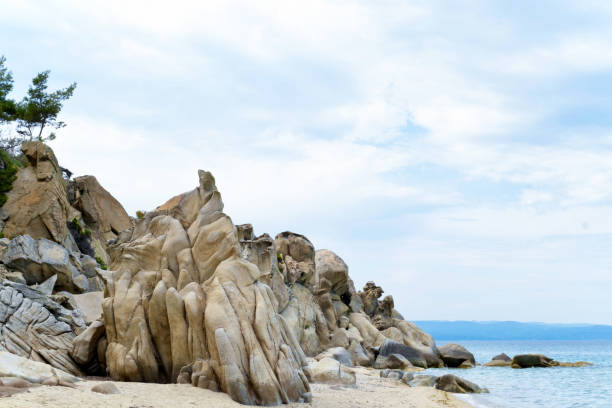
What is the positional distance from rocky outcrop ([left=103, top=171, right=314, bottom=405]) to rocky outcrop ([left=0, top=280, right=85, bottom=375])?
67.9 inches

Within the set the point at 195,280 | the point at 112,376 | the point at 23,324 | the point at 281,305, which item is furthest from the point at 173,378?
the point at 281,305

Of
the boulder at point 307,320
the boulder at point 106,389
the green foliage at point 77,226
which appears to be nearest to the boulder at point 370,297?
the boulder at point 307,320

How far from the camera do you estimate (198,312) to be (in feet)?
42.4

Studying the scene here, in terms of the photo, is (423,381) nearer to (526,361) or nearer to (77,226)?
(77,226)

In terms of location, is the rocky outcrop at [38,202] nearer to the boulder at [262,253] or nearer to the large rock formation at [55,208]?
the large rock formation at [55,208]

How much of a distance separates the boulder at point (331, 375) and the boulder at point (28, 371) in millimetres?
8708

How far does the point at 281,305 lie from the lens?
1292 inches

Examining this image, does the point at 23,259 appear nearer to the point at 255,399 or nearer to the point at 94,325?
the point at 94,325

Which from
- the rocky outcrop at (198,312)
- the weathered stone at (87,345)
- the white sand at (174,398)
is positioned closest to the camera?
the white sand at (174,398)

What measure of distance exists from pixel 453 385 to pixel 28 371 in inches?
703

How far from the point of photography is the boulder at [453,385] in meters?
23.0

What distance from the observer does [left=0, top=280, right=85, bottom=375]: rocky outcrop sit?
47.2 feet

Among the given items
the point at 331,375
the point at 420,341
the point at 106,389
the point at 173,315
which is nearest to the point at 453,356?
the point at 420,341

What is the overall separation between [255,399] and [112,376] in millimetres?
4307
